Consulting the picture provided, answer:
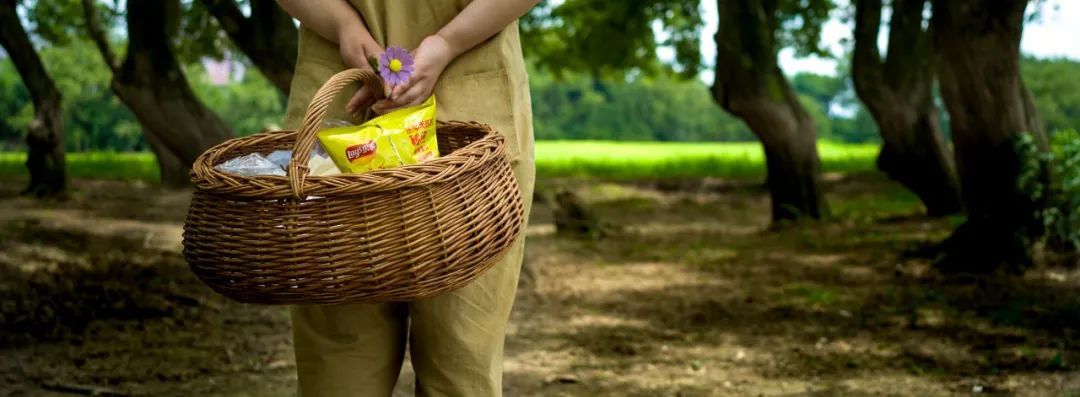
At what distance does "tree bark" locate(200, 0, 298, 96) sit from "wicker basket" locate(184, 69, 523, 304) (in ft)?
16.6

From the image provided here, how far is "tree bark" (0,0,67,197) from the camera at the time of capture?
11.2 metres

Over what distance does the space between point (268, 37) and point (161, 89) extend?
1253 mm

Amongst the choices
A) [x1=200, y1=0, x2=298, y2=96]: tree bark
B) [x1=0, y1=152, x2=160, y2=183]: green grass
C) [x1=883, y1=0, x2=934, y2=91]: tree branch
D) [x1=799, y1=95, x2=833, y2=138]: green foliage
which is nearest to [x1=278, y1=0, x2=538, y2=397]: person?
[x1=200, y1=0, x2=298, y2=96]: tree bark

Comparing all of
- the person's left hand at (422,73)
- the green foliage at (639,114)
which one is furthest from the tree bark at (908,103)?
the green foliage at (639,114)

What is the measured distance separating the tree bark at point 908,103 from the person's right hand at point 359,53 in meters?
9.31

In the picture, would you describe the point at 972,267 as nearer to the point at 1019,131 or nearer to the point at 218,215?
the point at 1019,131

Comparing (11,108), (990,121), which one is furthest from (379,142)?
(11,108)

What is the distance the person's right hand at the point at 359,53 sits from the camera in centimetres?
217

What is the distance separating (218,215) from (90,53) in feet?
87.3

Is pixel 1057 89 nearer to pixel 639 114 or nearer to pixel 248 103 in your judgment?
pixel 639 114

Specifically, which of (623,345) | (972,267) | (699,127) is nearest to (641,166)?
(972,267)

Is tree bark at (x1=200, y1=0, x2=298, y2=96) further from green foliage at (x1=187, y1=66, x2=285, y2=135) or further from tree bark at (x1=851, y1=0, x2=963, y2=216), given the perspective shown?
green foliage at (x1=187, y1=66, x2=285, y2=135)

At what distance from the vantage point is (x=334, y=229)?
1845 mm

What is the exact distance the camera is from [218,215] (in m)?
1.90
